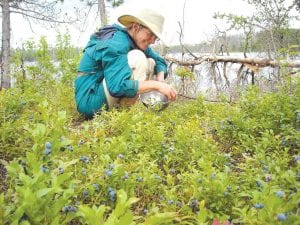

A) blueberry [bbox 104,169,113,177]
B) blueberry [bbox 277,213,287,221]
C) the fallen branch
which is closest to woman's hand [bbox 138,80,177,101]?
the fallen branch

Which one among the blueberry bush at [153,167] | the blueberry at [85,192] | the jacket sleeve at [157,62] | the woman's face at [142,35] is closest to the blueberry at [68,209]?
the blueberry bush at [153,167]

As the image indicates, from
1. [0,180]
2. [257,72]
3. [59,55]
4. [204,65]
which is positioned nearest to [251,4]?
[204,65]

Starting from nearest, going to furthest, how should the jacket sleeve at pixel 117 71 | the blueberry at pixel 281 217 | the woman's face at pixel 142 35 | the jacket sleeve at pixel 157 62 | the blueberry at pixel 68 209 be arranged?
the blueberry at pixel 281 217 → the blueberry at pixel 68 209 → the jacket sleeve at pixel 117 71 → the woman's face at pixel 142 35 → the jacket sleeve at pixel 157 62

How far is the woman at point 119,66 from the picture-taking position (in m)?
3.86

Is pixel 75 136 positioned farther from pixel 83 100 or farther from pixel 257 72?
pixel 257 72

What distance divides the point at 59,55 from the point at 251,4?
6899 millimetres

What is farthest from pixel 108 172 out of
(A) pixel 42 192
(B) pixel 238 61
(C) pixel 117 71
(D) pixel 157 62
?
(B) pixel 238 61

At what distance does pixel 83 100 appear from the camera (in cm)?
418

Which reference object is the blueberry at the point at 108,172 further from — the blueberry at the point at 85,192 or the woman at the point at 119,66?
the woman at the point at 119,66

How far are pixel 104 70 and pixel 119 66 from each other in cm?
21

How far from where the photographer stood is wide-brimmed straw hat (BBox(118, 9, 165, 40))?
12.8 ft

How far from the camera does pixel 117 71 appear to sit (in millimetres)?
3814

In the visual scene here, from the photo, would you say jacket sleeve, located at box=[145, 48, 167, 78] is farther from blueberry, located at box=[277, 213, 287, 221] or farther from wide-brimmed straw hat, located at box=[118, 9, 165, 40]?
blueberry, located at box=[277, 213, 287, 221]

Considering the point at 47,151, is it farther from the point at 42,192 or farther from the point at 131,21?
the point at 131,21
